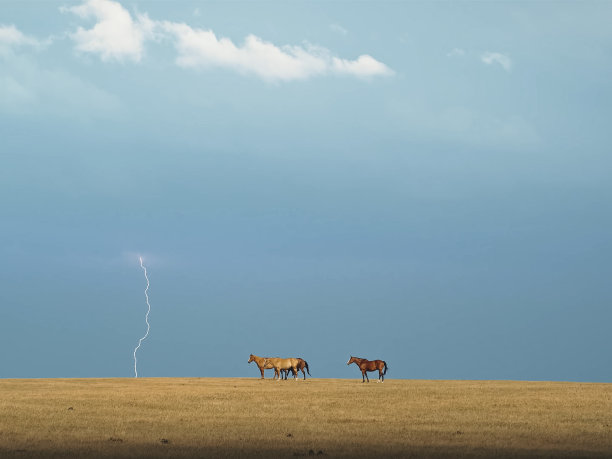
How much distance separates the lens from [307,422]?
3169 cm

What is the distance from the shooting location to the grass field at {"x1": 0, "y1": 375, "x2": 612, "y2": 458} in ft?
78.9

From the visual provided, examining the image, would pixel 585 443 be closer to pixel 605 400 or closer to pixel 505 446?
pixel 505 446

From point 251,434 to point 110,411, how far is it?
35.2 feet

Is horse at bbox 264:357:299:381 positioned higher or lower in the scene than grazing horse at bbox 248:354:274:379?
lower

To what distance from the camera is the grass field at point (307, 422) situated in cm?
2405

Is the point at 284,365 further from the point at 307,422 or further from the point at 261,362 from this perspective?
the point at 307,422

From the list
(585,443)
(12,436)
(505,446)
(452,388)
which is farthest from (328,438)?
(452,388)

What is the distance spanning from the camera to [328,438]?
88.0ft

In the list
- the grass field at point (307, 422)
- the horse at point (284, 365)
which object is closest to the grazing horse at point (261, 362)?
the horse at point (284, 365)

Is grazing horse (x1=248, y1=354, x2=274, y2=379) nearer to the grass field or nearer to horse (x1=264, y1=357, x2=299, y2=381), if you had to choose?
horse (x1=264, y1=357, x2=299, y2=381)

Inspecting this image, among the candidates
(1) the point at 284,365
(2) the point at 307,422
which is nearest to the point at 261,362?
(1) the point at 284,365

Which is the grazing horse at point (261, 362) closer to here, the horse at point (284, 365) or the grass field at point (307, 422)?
the horse at point (284, 365)

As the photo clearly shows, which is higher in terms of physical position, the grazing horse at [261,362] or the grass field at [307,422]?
the grazing horse at [261,362]

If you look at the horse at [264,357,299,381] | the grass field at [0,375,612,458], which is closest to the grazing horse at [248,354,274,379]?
the horse at [264,357,299,381]
